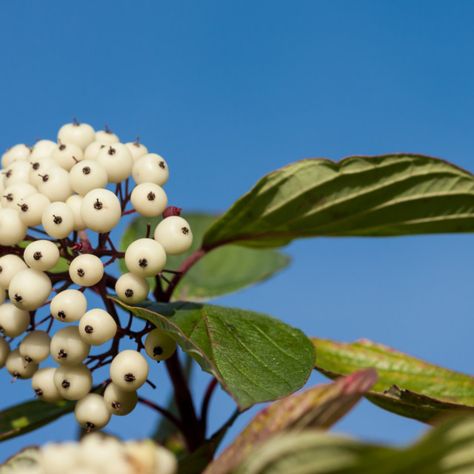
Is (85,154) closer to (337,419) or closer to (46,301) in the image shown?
(46,301)

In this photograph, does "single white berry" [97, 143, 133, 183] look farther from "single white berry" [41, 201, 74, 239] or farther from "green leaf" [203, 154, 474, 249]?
"green leaf" [203, 154, 474, 249]

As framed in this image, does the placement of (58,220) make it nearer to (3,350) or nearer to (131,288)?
(131,288)

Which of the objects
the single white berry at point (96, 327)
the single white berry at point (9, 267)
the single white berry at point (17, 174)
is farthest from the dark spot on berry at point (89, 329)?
the single white berry at point (17, 174)

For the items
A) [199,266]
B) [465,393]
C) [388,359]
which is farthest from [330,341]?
[199,266]

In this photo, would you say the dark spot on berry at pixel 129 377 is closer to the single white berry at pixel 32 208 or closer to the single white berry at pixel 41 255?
the single white berry at pixel 41 255

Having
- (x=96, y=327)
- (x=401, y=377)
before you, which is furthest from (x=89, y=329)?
(x=401, y=377)
